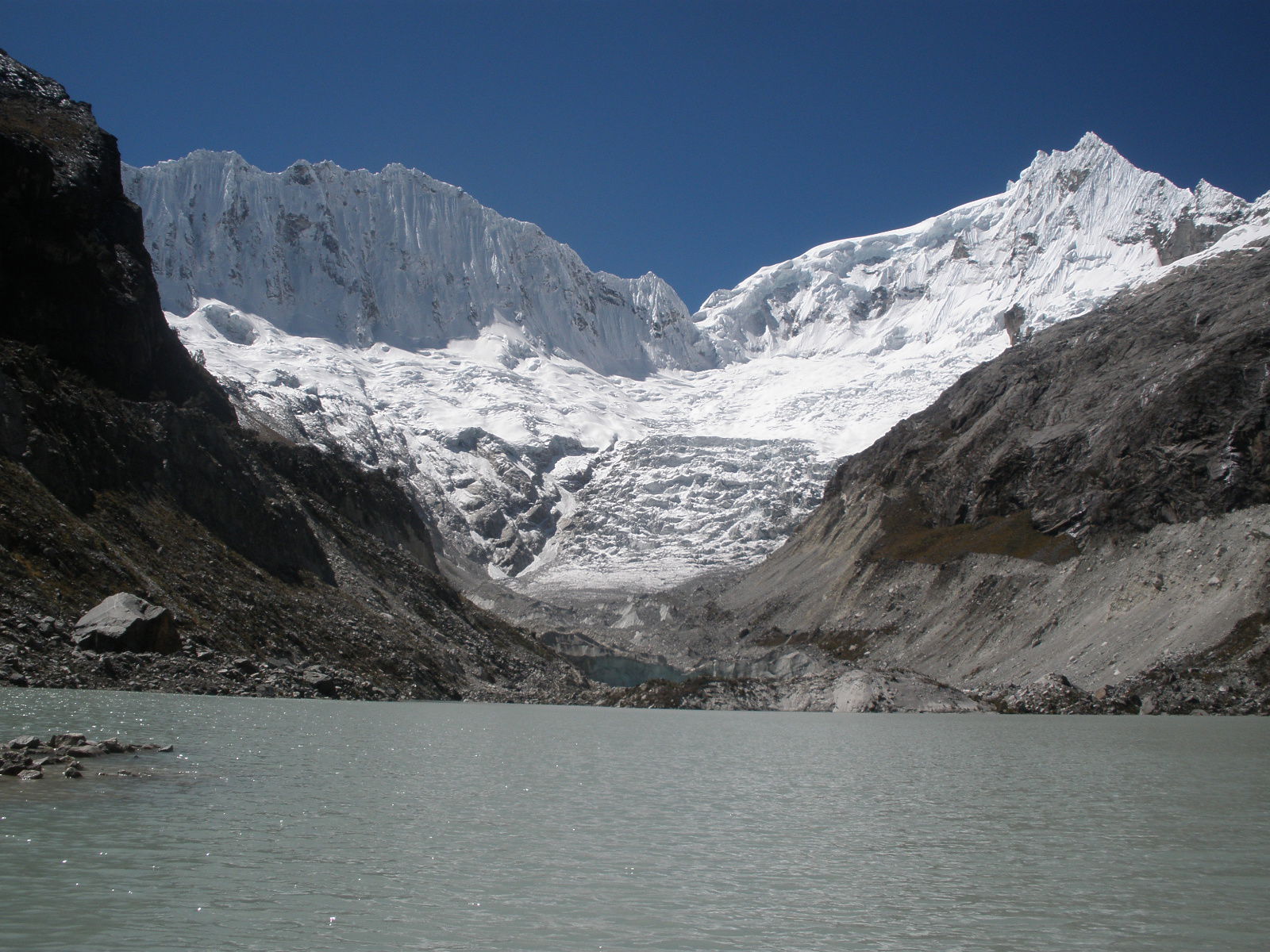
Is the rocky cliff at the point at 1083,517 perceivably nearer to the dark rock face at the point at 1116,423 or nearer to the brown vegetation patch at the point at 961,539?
the dark rock face at the point at 1116,423

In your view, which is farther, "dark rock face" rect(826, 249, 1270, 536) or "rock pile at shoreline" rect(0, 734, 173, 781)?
"dark rock face" rect(826, 249, 1270, 536)

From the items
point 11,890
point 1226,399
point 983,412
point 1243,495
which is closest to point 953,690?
point 1243,495

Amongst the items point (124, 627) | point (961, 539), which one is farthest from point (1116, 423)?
point (124, 627)

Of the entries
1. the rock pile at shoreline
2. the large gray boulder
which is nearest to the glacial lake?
the rock pile at shoreline

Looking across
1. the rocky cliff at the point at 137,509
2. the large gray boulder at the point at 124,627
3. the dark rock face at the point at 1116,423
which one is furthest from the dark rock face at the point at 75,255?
the dark rock face at the point at 1116,423

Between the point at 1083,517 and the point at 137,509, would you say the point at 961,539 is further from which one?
the point at 137,509

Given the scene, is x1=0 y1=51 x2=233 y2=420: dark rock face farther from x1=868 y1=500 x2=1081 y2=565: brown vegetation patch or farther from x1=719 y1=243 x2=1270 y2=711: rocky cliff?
x1=868 y1=500 x2=1081 y2=565: brown vegetation patch
